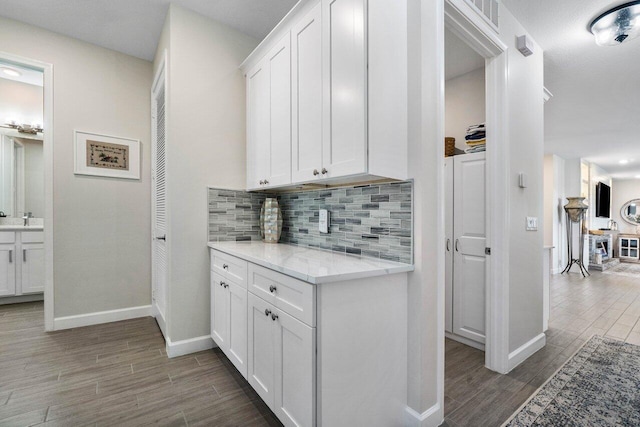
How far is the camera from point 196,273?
8.18ft

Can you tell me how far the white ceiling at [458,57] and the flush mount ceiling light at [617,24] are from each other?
796 millimetres

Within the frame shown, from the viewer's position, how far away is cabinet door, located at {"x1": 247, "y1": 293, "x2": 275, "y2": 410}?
5.02ft

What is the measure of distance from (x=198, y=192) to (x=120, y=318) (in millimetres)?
1804

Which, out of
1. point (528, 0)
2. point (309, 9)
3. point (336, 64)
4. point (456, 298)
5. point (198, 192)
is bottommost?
point (456, 298)

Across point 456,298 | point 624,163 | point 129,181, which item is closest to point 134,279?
point 129,181

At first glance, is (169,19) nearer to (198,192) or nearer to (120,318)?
(198,192)

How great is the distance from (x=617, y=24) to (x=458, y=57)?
1068 mm

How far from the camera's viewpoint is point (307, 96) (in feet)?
6.14

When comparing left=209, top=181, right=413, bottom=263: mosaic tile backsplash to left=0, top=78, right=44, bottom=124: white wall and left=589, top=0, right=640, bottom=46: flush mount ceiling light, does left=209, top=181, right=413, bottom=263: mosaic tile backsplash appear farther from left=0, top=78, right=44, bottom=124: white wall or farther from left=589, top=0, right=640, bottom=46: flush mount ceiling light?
left=0, top=78, right=44, bottom=124: white wall

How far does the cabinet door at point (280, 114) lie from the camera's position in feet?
6.82

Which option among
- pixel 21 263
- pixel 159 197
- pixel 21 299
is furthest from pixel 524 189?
pixel 21 299

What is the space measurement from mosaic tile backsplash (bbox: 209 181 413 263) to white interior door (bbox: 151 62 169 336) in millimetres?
593

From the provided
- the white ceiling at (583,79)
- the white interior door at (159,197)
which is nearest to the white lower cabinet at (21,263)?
the white interior door at (159,197)

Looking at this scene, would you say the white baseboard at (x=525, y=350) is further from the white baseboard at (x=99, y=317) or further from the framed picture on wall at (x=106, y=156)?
the framed picture on wall at (x=106, y=156)
